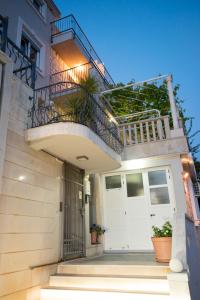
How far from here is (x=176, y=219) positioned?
4.62 metres

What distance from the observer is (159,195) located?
7.77m

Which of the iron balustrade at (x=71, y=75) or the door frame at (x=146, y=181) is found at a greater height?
the iron balustrade at (x=71, y=75)

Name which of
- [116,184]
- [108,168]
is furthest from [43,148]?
[116,184]

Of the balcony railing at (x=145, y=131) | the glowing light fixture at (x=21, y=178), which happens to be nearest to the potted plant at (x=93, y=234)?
the balcony railing at (x=145, y=131)

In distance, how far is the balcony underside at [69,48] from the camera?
9170 mm

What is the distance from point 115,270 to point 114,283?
0.41 m

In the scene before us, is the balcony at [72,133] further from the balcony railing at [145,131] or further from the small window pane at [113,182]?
the small window pane at [113,182]

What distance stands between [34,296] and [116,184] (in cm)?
475

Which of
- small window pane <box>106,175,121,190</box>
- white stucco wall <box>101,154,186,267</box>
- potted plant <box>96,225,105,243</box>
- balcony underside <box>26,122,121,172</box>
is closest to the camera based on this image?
balcony underside <box>26,122,121,172</box>

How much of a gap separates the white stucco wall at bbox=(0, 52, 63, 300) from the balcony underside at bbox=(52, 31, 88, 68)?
4.87 metres

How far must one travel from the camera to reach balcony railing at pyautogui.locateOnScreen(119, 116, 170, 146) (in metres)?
7.79

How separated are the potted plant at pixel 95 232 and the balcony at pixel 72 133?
1.91 meters

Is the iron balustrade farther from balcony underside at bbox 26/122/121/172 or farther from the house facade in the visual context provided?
balcony underside at bbox 26/122/121/172

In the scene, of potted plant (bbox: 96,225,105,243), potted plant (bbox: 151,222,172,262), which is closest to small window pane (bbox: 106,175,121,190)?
potted plant (bbox: 96,225,105,243)
